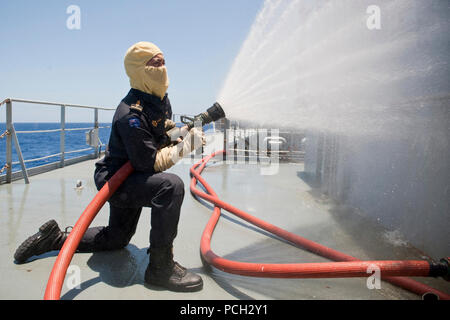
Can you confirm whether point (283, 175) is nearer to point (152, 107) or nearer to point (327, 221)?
point (327, 221)

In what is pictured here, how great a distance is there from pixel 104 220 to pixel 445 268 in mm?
2816

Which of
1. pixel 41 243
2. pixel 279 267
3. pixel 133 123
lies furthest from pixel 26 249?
pixel 279 267

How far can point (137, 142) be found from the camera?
1814mm

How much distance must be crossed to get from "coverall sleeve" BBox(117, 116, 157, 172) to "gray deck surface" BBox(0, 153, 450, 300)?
78 centimetres

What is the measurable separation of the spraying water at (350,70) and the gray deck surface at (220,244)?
100 cm

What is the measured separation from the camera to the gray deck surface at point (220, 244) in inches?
72.8

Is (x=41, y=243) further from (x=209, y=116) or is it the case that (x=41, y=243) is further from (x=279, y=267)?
(x=279, y=267)

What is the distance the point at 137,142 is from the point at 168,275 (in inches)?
33.0

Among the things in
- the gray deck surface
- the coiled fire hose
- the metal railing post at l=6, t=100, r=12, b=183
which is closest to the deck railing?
the metal railing post at l=6, t=100, r=12, b=183

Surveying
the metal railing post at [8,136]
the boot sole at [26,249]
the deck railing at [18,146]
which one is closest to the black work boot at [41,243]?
the boot sole at [26,249]

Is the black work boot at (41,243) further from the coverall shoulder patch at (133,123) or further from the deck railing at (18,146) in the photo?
the deck railing at (18,146)

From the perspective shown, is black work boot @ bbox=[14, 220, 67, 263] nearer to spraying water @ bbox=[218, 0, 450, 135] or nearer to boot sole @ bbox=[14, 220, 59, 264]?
boot sole @ bbox=[14, 220, 59, 264]

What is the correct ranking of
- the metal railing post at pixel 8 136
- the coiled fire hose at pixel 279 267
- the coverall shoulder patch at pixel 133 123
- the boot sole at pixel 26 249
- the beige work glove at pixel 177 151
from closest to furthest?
1. the coiled fire hose at pixel 279 267
2. the coverall shoulder patch at pixel 133 123
3. the beige work glove at pixel 177 151
4. the boot sole at pixel 26 249
5. the metal railing post at pixel 8 136

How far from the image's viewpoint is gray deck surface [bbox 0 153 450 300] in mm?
1849
